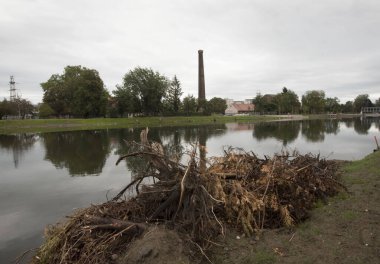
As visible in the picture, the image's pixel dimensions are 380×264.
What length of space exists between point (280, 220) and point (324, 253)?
4.98ft

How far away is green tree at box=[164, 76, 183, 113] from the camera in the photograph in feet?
280

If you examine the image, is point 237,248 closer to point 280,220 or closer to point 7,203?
point 280,220

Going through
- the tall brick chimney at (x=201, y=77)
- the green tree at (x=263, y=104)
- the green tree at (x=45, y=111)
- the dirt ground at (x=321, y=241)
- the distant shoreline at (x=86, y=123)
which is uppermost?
the tall brick chimney at (x=201, y=77)

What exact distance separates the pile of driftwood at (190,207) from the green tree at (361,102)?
583ft

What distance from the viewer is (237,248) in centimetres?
578

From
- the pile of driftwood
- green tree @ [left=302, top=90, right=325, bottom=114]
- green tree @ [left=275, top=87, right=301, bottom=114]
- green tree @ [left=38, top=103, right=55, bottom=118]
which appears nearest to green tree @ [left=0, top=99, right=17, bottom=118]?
green tree @ [left=38, top=103, right=55, bottom=118]

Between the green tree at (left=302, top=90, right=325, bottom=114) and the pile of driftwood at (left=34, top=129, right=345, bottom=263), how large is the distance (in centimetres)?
12836

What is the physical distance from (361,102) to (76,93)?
150 meters

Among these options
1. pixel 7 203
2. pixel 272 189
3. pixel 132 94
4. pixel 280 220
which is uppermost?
pixel 132 94

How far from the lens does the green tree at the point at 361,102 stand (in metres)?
161

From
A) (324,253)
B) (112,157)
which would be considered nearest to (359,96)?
(112,157)

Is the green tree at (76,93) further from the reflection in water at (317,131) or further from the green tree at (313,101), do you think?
the green tree at (313,101)

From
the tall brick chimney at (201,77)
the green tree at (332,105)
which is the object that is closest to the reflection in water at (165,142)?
the tall brick chimney at (201,77)

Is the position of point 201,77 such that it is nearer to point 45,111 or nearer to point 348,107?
point 45,111
